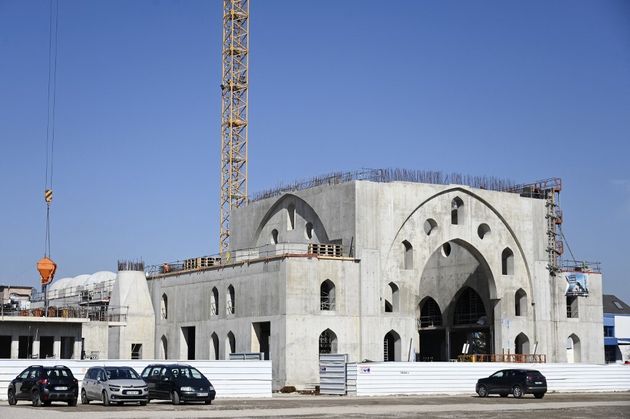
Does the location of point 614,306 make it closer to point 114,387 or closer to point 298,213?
point 298,213

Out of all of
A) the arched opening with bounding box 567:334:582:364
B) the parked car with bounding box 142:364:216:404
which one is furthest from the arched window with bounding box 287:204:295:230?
the parked car with bounding box 142:364:216:404

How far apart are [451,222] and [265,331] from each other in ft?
51.2

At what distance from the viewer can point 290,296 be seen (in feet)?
214

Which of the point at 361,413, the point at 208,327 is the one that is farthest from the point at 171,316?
the point at 361,413

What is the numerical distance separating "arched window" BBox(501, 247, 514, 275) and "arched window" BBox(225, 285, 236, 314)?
809 inches

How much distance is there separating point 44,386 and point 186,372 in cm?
630

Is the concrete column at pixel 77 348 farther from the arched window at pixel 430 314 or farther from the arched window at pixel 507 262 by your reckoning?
the arched window at pixel 507 262

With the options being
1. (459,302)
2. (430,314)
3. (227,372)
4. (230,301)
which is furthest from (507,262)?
(227,372)

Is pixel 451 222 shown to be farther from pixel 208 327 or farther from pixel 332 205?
pixel 208 327

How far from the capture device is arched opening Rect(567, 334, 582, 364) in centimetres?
7869

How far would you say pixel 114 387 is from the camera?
1519 inches

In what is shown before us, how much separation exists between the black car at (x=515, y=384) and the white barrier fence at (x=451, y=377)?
3.66 m

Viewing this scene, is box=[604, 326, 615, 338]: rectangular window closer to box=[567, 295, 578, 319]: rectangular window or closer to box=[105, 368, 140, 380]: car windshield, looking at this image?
box=[567, 295, 578, 319]: rectangular window

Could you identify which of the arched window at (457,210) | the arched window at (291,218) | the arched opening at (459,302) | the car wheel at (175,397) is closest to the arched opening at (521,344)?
the arched opening at (459,302)
